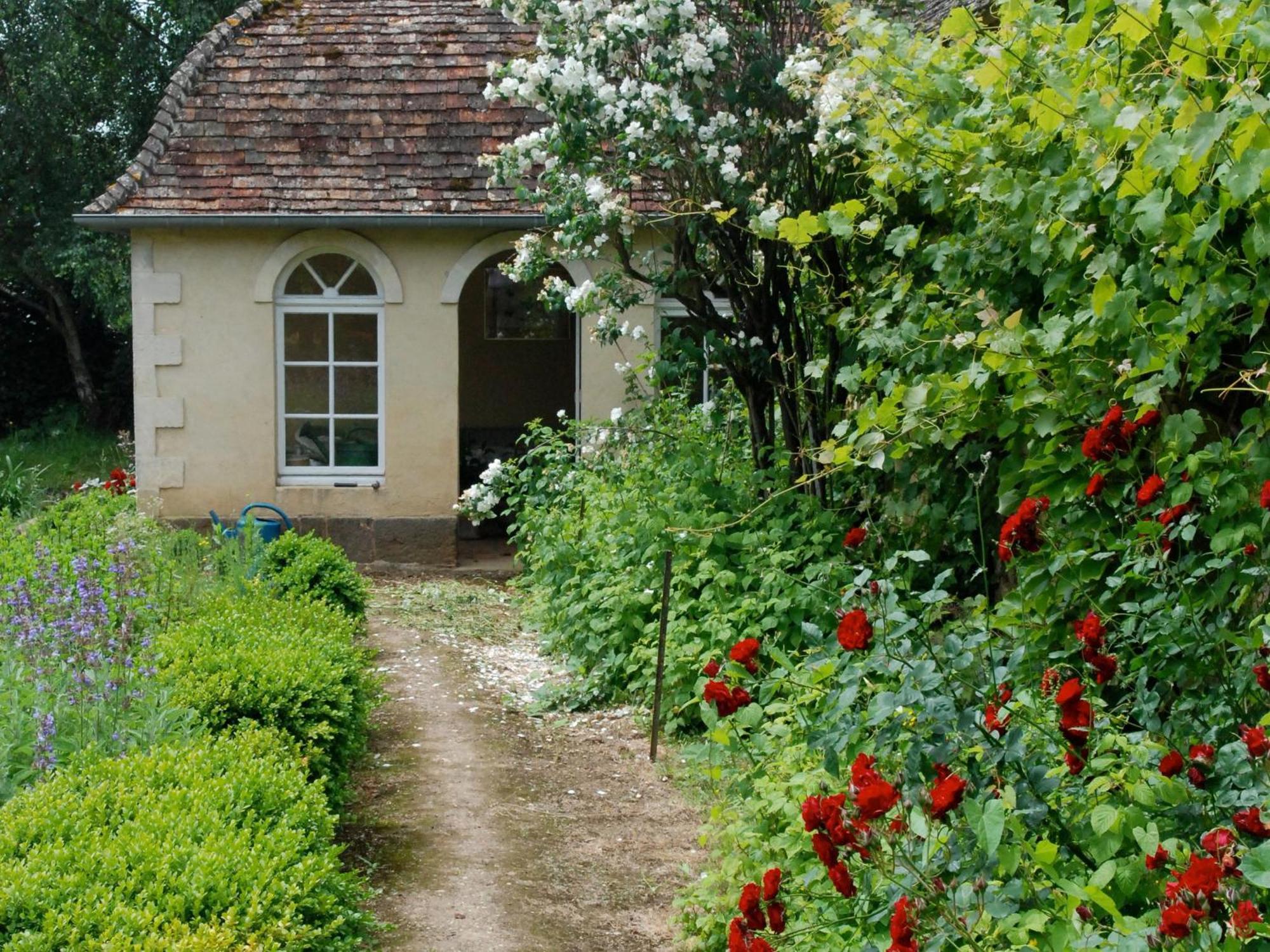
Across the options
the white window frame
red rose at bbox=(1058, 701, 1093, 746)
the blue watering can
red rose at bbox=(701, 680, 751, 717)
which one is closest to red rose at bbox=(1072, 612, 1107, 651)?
A: red rose at bbox=(1058, 701, 1093, 746)

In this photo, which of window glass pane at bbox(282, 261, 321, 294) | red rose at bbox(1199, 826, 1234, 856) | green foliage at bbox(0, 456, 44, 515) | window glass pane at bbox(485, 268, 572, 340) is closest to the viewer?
red rose at bbox(1199, 826, 1234, 856)

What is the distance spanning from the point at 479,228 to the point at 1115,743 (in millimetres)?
8929

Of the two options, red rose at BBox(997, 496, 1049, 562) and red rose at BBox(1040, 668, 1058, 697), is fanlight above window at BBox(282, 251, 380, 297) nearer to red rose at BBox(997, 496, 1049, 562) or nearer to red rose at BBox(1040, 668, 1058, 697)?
red rose at BBox(1040, 668, 1058, 697)

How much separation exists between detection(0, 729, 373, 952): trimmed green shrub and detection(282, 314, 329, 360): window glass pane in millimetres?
7632

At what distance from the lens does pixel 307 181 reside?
11367 mm

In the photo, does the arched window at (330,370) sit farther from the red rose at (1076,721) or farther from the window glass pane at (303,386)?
the red rose at (1076,721)

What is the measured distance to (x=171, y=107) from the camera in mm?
11625

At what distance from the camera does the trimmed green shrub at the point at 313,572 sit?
788 centimetres

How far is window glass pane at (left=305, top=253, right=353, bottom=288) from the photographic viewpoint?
38.5 feet

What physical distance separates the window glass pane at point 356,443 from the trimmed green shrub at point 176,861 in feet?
24.5

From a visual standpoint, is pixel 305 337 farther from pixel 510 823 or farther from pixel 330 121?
pixel 510 823

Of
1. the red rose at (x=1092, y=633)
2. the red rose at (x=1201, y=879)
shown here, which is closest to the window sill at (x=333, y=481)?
the red rose at (x=1092, y=633)

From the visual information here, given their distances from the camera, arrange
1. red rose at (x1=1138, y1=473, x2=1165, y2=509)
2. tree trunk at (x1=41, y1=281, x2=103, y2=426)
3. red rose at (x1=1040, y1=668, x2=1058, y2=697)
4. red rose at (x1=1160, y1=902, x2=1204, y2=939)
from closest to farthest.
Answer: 1. red rose at (x1=1160, y1=902, x2=1204, y2=939)
2. red rose at (x1=1138, y1=473, x2=1165, y2=509)
3. red rose at (x1=1040, y1=668, x2=1058, y2=697)
4. tree trunk at (x1=41, y1=281, x2=103, y2=426)

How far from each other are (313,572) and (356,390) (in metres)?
4.09
